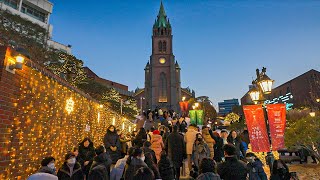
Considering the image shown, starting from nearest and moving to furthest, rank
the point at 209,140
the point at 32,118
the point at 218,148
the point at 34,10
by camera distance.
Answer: the point at 32,118
the point at 218,148
the point at 209,140
the point at 34,10

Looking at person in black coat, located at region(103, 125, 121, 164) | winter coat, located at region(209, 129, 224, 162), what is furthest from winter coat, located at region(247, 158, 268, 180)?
person in black coat, located at region(103, 125, 121, 164)

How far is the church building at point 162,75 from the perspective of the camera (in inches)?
2343

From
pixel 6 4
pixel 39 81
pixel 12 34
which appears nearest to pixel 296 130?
pixel 39 81

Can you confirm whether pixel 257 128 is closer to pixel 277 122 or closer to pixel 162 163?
pixel 277 122

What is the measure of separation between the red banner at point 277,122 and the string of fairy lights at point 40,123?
22.7 feet

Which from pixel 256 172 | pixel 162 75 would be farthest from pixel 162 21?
pixel 256 172

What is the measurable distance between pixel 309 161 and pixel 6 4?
36022mm

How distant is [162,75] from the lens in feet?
204

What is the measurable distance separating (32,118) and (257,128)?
7175mm

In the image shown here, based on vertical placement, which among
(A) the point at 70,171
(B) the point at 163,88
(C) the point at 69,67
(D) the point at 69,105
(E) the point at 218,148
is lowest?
(A) the point at 70,171

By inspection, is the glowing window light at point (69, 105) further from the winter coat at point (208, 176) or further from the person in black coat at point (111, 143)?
the winter coat at point (208, 176)

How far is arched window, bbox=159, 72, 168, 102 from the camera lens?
200ft

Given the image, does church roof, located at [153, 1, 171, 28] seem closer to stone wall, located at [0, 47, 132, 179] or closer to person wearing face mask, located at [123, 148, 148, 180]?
stone wall, located at [0, 47, 132, 179]

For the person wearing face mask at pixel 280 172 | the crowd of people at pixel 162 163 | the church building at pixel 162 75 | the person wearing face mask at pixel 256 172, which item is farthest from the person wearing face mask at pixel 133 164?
the church building at pixel 162 75
